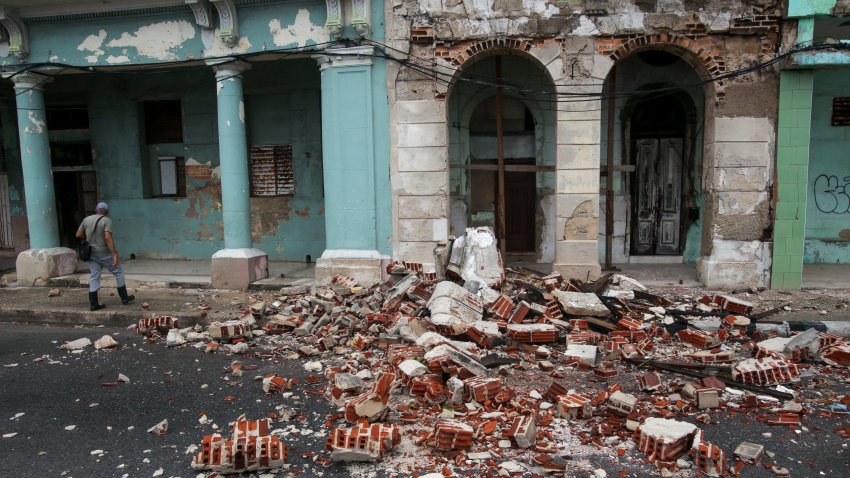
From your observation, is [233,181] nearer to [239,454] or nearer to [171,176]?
[171,176]

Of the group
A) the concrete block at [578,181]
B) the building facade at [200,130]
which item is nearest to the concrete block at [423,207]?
the building facade at [200,130]

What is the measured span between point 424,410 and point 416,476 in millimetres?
958

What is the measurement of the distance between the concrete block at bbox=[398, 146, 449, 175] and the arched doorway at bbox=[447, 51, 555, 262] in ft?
6.24

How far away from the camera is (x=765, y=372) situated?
4.95m

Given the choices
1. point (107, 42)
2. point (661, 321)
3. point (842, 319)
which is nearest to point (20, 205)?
point (107, 42)

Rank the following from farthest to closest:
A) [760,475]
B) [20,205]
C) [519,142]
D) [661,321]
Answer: [20,205]
[519,142]
[661,321]
[760,475]

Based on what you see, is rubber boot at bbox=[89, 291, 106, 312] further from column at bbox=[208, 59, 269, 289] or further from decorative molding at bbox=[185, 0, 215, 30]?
decorative molding at bbox=[185, 0, 215, 30]

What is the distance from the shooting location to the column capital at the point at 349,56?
337 inches

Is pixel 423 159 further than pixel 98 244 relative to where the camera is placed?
Yes

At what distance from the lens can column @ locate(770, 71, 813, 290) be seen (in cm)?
823

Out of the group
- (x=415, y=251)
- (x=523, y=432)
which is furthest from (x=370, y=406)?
(x=415, y=251)

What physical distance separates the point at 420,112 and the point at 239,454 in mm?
6241

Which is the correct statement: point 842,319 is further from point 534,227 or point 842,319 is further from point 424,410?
point 424,410

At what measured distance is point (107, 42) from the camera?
30.7 ft
